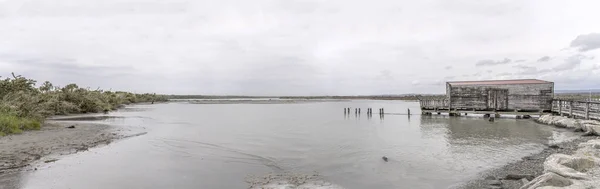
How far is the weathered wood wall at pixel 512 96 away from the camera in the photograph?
33419mm

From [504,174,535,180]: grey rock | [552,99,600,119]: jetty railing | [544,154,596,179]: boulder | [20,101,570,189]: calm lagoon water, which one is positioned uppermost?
[552,99,600,119]: jetty railing

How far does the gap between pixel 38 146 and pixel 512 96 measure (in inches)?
1500

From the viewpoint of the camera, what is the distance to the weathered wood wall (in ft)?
110

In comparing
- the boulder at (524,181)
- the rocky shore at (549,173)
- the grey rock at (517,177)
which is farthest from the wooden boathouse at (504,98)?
the boulder at (524,181)

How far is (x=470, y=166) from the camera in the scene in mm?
12273

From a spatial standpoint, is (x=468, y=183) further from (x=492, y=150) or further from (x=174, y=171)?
(x=174, y=171)

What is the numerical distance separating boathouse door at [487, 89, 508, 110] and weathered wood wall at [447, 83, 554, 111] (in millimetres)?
190

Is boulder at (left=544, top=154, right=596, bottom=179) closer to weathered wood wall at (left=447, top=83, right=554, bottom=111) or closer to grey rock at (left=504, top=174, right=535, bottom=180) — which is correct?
grey rock at (left=504, top=174, right=535, bottom=180)

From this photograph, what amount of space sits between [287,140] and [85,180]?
1133 centimetres

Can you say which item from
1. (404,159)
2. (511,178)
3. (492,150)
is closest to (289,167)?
(404,159)

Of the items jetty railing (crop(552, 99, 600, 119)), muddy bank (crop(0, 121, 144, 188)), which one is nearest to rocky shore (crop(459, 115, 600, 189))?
jetty railing (crop(552, 99, 600, 119))

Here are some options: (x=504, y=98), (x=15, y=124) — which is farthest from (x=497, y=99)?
(x=15, y=124)

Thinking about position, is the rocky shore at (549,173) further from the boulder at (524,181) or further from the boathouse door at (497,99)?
the boathouse door at (497,99)

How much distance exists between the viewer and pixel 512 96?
35125 millimetres
